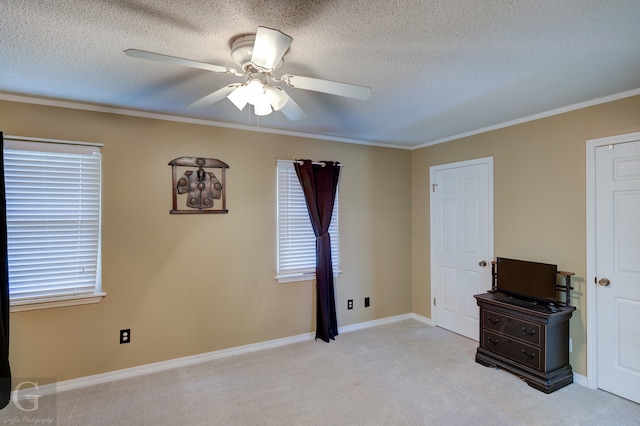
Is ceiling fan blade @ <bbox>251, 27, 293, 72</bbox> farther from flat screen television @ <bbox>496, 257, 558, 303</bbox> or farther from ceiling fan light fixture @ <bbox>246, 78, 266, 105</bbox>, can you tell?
flat screen television @ <bbox>496, 257, 558, 303</bbox>

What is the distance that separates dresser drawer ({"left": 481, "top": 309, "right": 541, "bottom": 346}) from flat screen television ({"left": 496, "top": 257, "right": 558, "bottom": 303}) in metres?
0.27

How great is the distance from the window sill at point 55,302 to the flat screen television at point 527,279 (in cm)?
384

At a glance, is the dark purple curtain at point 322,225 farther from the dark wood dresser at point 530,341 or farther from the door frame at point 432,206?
the dark wood dresser at point 530,341

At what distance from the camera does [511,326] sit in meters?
3.05

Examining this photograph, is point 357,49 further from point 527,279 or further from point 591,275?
point 591,275

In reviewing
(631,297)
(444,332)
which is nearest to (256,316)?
(444,332)

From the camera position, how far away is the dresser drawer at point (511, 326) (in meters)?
2.86

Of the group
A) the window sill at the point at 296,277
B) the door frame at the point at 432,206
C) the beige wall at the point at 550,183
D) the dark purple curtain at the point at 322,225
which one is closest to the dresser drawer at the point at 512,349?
the beige wall at the point at 550,183

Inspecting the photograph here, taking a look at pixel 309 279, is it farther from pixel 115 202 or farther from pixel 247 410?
pixel 115 202

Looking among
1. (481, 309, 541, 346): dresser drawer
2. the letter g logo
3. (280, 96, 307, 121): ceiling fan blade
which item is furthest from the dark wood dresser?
the letter g logo

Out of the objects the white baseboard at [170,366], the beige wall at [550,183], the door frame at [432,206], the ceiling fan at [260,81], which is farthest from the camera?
the door frame at [432,206]

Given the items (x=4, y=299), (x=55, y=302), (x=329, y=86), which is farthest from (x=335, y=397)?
(x=4, y=299)

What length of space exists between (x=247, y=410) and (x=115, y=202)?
215cm

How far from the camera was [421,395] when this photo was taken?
2736 millimetres
